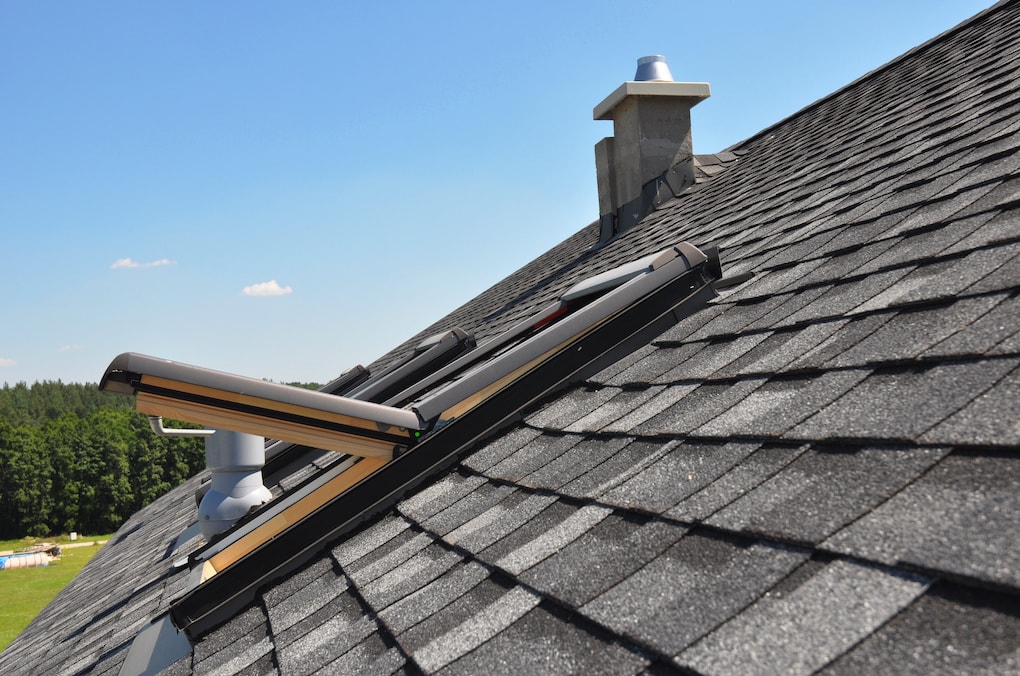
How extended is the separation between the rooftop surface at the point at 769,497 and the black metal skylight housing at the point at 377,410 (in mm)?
83

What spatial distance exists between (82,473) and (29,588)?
23725mm

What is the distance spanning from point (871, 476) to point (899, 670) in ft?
1.75

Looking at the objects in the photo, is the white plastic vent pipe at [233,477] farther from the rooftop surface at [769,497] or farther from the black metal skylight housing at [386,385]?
the rooftop surface at [769,497]

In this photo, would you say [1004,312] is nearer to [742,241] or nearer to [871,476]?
[871,476]

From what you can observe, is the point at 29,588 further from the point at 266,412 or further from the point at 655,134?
the point at 266,412

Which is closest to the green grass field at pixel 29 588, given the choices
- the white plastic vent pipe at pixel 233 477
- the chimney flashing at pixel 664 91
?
the white plastic vent pipe at pixel 233 477

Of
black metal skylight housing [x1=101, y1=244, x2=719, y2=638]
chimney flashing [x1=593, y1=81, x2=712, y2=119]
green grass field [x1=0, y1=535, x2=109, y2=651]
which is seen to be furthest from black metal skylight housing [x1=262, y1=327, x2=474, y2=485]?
green grass field [x1=0, y1=535, x2=109, y2=651]

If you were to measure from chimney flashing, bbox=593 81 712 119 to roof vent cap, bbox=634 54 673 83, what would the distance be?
0.51 feet

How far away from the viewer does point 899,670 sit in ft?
3.29

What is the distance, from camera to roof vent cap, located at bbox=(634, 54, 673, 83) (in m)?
8.05

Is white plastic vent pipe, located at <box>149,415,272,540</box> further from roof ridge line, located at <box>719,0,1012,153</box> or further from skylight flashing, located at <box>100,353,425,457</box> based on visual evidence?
roof ridge line, located at <box>719,0,1012,153</box>

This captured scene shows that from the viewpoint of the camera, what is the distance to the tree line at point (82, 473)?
57250 millimetres

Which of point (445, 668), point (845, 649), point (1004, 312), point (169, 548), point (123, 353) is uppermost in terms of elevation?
point (123, 353)

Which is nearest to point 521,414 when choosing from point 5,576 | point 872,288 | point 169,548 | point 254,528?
point 254,528
